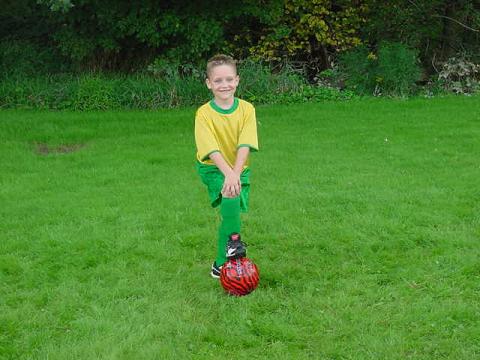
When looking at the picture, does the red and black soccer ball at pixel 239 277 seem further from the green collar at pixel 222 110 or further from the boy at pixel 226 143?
the green collar at pixel 222 110

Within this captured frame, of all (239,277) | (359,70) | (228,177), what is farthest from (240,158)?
(359,70)

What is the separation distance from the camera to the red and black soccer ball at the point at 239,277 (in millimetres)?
4660


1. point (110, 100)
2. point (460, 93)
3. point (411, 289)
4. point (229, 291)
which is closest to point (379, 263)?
point (411, 289)

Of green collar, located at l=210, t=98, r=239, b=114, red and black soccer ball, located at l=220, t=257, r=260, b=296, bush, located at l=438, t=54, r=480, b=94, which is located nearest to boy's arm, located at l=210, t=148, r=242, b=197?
green collar, located at l=210, t=98, r=239, b=114

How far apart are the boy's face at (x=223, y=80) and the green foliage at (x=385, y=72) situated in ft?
30.5

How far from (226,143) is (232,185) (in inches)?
14.8

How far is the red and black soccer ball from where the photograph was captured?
4.66 metres

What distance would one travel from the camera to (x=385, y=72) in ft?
44.9

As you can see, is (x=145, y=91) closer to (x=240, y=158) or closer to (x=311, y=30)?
(x=311, y=30)

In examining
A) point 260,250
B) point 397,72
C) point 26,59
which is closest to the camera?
point 260,250

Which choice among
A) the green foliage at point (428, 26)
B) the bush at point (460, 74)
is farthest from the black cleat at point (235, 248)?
the green foliage at point (428, 26)

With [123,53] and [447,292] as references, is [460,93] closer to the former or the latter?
[123,53]

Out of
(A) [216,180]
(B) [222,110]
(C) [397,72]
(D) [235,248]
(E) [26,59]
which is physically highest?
(E) [26,59]

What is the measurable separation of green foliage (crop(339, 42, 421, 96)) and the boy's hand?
948 cm
